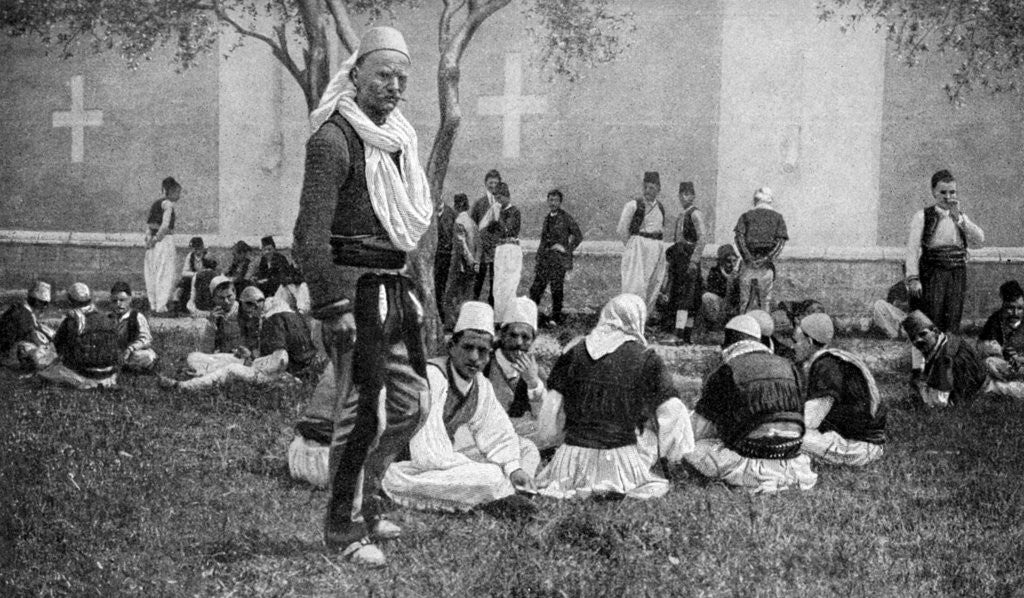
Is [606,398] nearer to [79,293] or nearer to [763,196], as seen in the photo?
[79,293]

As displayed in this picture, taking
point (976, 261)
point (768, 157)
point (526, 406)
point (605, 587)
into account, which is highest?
point (768, 157)

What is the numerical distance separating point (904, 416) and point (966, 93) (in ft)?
11.7

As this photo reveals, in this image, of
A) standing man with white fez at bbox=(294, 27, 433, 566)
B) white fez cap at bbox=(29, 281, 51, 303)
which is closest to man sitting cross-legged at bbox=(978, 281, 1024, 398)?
standing man with white fez at bbox=(294, 27, 433, 566)

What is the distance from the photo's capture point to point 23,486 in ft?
16.7

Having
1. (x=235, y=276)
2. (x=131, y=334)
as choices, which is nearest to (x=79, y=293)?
(x=131, y=334)

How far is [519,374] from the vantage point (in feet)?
21.2

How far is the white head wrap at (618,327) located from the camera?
5918mm

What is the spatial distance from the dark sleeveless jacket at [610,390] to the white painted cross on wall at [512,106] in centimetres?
585

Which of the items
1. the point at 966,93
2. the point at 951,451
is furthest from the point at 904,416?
the point at 966,93

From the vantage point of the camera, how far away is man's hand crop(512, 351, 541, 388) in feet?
20.7

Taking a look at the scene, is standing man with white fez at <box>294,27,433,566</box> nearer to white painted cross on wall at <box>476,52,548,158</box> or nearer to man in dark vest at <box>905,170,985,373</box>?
man in dark vest at <box>905,170,985,373</box>

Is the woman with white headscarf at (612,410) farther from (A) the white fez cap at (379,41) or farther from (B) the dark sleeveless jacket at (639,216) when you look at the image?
(B) the dark sleeveless jacket at (639,216)

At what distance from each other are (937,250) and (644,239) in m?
3.10

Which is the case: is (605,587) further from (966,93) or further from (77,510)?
(966,93)
